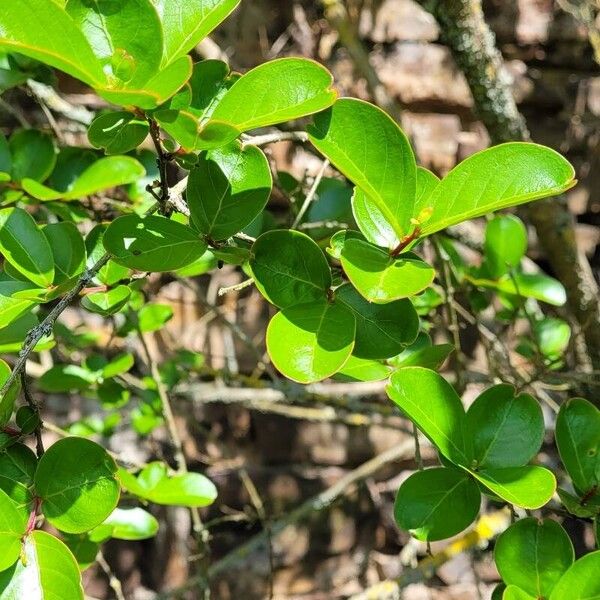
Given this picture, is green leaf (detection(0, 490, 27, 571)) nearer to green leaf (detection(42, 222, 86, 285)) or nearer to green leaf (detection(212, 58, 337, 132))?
green leaf (detection(42, 222, 86, 285))

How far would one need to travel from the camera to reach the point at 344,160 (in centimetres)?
47

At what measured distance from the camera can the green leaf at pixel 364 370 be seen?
1.82 feet

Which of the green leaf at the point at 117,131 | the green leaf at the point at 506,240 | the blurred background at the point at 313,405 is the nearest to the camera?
the green leaf at the point at 117,131

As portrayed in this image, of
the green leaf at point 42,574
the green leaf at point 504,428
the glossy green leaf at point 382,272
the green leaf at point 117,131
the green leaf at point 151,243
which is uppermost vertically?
A: the green leaf at point 117,131

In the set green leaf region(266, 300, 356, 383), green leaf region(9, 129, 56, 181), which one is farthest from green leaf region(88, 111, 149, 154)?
green leaf region(9, 129, 56, 181)

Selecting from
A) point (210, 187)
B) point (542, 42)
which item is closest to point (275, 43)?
point (542, 42)

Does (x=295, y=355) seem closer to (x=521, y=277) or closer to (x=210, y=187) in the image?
(x=210, y=187)

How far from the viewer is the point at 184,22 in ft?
1.36

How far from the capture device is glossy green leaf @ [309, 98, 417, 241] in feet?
1.53

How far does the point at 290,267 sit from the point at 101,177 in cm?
39

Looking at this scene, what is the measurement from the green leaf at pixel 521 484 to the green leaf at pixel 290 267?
0.20m

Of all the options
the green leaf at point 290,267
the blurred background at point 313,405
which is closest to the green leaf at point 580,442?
the green leaf at point 290,267

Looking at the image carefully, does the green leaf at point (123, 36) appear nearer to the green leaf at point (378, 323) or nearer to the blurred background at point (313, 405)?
the green leaf at point (378, 323)

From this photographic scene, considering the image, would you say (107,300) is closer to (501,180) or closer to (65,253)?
(65,253)
